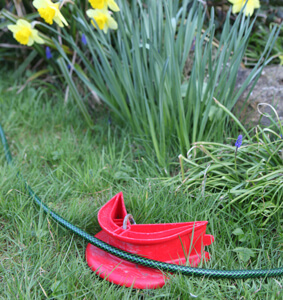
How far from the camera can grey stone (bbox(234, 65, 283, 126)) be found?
1.89 meters

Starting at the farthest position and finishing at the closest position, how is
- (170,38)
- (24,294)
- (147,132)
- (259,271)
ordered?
(147,132), (170,38), (259,271), (24,294)

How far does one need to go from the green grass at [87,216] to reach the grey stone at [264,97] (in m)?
0.61

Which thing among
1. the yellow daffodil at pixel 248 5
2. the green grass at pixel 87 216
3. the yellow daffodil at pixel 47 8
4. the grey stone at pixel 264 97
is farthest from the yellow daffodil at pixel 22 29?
the grey stone at pixel 264 97

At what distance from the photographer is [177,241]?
1.26m

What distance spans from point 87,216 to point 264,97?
127 centimetres

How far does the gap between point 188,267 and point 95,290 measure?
342 mm

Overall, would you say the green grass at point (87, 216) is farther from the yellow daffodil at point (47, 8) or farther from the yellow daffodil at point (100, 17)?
the yellow daffodil at point (47, 8)

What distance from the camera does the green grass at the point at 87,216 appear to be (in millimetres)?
1162

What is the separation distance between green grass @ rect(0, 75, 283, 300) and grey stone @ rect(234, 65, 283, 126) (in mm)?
613

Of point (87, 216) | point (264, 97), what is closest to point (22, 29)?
point (87, 216)

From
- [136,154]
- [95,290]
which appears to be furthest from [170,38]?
[95,290]

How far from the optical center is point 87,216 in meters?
1.48

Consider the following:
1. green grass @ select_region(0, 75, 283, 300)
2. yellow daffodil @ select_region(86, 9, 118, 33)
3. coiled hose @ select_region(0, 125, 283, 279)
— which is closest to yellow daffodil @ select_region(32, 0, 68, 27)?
yellow daffodil @ select_region(86, 9, 118, 33)

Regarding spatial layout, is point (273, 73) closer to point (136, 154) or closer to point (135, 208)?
point (136, 154)
